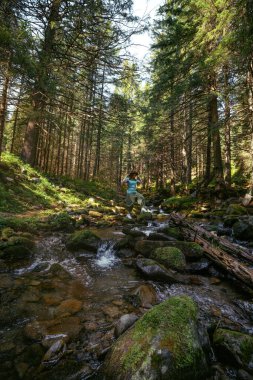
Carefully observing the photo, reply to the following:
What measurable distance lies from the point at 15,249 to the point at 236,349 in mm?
4816

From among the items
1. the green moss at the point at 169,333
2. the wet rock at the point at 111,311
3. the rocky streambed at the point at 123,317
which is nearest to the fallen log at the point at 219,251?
the rocky streambed at the point at 123,317

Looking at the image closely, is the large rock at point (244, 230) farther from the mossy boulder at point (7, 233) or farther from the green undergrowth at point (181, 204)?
the mossy boulder at point (7, 233)

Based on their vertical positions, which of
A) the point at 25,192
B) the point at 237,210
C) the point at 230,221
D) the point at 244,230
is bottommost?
the point at 244,230

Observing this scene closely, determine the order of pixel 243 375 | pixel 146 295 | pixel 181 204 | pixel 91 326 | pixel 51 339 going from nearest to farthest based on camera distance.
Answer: pixel 243 375, pixel 51 339, pixel 91 326, pixel 146 295, pixel 181 204

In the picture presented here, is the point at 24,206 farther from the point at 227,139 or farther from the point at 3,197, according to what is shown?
the point at 227,139

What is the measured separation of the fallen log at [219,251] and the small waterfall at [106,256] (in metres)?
2.35

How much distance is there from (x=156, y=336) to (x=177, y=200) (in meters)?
14.8

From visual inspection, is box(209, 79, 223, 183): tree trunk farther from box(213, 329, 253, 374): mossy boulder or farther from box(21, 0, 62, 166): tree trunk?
box(213, 329, 253, 374): mossy boulder

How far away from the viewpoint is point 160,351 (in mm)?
2305

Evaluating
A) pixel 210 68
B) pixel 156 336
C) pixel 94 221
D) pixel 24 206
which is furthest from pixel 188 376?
pixel 210 68

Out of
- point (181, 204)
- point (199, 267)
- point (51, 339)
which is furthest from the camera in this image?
point (181, 204)

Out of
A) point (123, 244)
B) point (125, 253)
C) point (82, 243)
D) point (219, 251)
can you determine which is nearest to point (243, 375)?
point (219, 251)

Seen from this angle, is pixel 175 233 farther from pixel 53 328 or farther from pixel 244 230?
pixel 53 328

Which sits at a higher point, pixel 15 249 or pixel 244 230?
pixel 244 230
